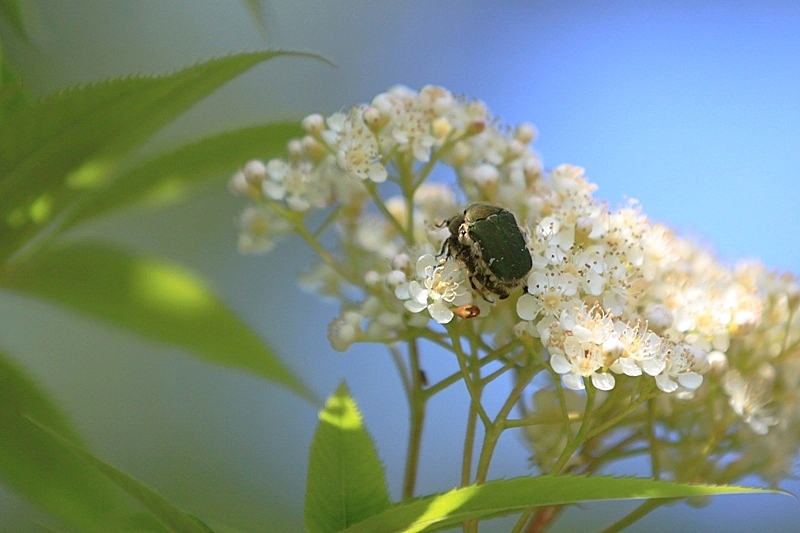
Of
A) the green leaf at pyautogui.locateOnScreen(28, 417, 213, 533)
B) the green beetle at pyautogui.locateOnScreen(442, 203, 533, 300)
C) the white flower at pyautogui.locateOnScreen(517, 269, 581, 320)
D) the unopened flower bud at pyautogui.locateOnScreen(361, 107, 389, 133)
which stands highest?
the unopened flower bud at pyautogui.locateOnScreen(361, 107, 389, 133)

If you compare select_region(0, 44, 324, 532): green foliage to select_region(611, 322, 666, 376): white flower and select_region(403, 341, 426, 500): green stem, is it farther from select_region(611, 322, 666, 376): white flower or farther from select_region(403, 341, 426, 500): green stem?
select_region(611, 322, 666, 376): white flower

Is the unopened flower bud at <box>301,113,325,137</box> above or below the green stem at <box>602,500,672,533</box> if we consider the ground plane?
above

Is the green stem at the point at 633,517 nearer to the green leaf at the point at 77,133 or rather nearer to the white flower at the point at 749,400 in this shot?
the white flower at the point at 749,400

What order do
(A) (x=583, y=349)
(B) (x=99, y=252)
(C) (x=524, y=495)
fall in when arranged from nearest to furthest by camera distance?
(C) (x=524, y=495) → (A) (x=583, y=349) → (B) (x=99, y=252)

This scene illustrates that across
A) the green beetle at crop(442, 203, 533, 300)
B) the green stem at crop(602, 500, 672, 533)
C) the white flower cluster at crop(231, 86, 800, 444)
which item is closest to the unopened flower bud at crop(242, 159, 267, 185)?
the white flower cluster at crop(231, 86, 800, 444)

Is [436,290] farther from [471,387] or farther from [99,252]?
[99,252]

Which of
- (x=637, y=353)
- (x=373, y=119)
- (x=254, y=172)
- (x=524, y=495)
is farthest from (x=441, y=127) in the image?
(x=524, y=495)

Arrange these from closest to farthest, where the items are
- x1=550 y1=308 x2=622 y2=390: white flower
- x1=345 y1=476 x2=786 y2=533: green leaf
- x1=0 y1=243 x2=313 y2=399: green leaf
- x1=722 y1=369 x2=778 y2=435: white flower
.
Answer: x1=345 y1=476 x2=786 y2=533: green leaf
x1=550 y1=308 x2=622 y2=390: white flower
x1=722 y1=369 x2=778 y2=435: white flower
x1=0 y1=243 x2=313 y2=399: green leaf

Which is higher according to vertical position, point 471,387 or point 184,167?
point 184,167
